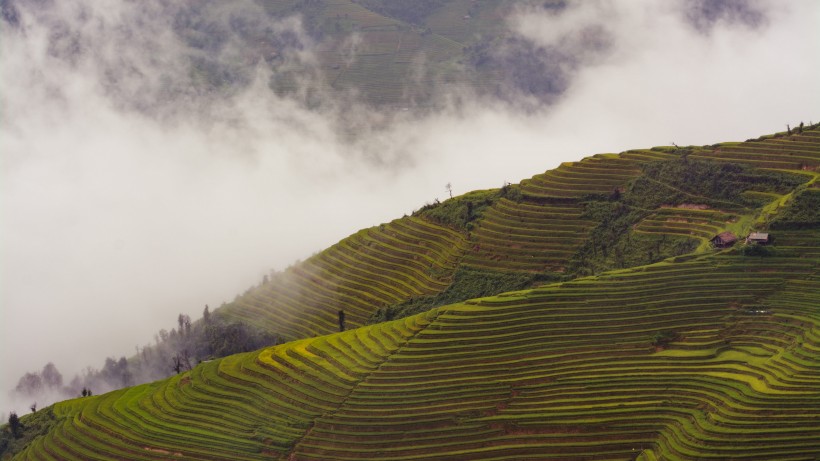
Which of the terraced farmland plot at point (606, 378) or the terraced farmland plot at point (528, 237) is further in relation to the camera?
the terraced farmland plot at point (528, 237)

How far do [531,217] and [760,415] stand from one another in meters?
38.8

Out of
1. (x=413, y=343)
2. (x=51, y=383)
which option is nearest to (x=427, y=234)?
(x=413, y=343)

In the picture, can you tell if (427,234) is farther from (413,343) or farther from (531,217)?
(413,343)

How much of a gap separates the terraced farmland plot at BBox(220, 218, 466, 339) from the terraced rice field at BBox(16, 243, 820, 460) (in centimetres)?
1491

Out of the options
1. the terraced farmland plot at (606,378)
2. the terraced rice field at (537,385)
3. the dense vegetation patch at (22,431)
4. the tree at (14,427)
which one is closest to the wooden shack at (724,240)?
the terraced rice field at (537,385)

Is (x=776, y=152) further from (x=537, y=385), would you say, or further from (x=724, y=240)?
(x=537, y=385)

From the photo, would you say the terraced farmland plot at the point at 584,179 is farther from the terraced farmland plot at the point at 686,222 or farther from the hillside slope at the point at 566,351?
the terraced farmland plot at the point at 686,222

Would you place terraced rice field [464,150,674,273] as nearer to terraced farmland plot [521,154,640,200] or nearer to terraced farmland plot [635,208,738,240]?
terraced farmland plot [521,154,640,200]

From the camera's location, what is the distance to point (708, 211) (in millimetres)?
98125

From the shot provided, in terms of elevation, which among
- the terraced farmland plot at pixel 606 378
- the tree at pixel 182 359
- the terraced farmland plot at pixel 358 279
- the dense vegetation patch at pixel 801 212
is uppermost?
the terraced farmland plot at pixel 358 279

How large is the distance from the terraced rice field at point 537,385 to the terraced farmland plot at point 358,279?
14.9 metres

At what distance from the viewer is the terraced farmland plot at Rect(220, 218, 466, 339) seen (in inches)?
4031

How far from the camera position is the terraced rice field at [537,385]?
69.0 metres

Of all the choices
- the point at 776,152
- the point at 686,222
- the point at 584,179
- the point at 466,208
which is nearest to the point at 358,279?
the point at 466,208
